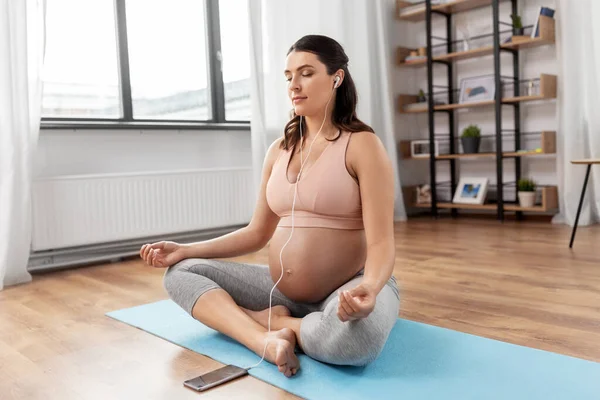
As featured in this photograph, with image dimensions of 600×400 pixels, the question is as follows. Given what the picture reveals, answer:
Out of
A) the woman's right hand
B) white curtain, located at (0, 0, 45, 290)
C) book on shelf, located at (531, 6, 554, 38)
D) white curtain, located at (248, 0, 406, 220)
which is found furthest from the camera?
book on shelf, located at (531, 6, 554, 38)

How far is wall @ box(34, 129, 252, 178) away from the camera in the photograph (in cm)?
304

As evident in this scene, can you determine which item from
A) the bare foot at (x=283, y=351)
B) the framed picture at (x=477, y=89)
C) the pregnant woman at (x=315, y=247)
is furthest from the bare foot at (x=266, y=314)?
the framed picture at (x=477, y=89)

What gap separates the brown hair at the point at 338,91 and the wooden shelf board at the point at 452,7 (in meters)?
3.05

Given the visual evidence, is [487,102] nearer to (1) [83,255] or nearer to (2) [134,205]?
(2) [134,205]

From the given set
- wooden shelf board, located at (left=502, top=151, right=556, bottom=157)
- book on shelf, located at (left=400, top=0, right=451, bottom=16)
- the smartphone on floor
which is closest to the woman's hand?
the smartphone on floor

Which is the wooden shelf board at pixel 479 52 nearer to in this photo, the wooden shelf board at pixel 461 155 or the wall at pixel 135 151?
the wooden shelf board at pixel 461 155

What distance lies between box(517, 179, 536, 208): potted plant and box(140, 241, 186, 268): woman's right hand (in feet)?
9.79

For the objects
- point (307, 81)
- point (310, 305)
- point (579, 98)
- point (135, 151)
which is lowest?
point (310, 305)

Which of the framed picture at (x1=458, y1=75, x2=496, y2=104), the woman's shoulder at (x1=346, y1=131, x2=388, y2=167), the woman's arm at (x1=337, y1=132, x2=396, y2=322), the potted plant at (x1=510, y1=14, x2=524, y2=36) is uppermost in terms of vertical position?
the potted plant at (x1=510, y1=14, x2=524, y2=36)

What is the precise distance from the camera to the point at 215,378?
4.53ft

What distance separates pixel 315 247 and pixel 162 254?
1.56ft

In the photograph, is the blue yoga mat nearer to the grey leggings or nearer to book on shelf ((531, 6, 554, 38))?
the grey leggings

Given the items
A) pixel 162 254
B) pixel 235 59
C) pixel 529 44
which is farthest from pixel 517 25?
pixel 162 254

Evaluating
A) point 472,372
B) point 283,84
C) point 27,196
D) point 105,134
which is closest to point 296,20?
point 283,84
